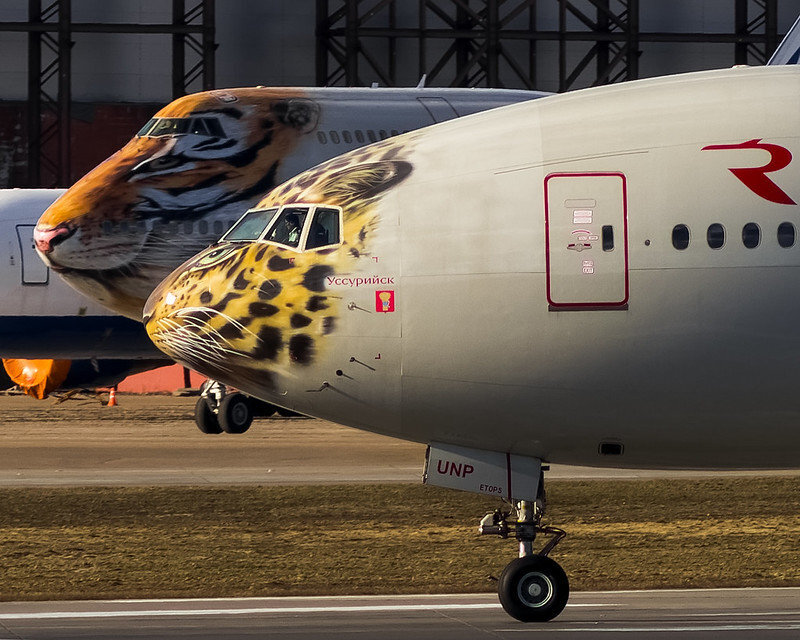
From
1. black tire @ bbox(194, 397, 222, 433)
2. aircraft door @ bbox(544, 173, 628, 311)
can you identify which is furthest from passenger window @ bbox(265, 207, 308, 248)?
black tire @ bbox(194, 397, 222, 433)

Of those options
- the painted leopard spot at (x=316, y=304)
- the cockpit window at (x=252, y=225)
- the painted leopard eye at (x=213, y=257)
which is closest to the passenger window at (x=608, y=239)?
the painted leopard spot at (x=316, y=304)

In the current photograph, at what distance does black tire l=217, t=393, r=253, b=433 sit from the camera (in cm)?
3428

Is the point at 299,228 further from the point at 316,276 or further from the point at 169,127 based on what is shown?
the point at 169,127

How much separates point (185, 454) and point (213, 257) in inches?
670

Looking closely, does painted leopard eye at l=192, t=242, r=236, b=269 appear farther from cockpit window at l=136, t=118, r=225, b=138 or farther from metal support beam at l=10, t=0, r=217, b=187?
metal support beam at l=10, t=0, r=217, b=187

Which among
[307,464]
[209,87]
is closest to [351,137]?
[307,464]

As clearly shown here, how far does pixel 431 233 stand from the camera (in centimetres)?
1362

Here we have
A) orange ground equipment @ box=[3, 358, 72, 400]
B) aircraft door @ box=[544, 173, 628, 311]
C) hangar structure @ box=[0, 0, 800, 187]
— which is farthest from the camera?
hangar structure @ box=[0, 0, 800, 187]

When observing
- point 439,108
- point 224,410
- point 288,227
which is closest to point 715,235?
point 288,227

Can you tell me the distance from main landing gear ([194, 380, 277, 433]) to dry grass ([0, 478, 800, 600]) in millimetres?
9223

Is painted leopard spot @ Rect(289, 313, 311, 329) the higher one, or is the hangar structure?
the hangar structure

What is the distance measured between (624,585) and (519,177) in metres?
5.34

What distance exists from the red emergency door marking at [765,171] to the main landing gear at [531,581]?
2.95 m

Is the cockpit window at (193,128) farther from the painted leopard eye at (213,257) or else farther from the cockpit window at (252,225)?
the painted leopard eye at (213,257)
